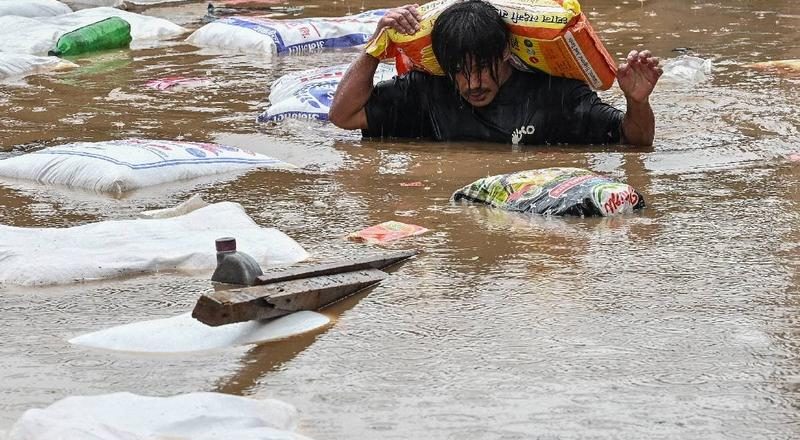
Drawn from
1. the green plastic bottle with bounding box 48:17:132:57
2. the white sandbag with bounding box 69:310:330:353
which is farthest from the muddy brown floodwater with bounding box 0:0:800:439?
the green plastic bottle with bounding box 48:17:132:57

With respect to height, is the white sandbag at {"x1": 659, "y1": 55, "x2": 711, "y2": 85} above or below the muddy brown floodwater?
above

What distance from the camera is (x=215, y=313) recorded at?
2.85m

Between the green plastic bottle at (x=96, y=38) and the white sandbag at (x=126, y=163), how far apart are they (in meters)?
3.62

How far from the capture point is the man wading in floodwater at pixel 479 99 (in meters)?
5.07

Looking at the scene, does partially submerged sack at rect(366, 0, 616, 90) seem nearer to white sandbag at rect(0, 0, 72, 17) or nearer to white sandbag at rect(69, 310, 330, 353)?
white sandbag at rect(69, 310, 330, 353)

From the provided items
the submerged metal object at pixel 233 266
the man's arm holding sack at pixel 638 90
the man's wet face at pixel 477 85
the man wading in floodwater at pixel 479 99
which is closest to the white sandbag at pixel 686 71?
the man wading in floodwater at pixel 479 99

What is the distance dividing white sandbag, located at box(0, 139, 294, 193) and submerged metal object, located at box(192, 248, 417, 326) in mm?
1378

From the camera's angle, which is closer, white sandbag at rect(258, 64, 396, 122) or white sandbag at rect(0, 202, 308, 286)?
white sandbag at rect(0, 202, 308, 286)

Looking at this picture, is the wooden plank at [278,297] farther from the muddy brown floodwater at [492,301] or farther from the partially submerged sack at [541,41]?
the partially submerged sack at [541,41]

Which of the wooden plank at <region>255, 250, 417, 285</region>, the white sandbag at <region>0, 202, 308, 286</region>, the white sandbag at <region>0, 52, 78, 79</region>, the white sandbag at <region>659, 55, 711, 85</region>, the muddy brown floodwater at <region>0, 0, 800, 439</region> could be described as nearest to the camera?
the muddy brown floodwater at <region>0, 0, 800, 439</region>

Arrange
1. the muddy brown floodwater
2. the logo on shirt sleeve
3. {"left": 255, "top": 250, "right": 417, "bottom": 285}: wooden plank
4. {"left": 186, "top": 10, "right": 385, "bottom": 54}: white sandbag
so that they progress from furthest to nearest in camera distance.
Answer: {"left": 186, "top": 10, "right": 385, "bottom": 54}: white sandbag
the logo on shirt sleeve
{"left": 255, "top": 250, "right": 417, "bottom": 285}: wooden plank
the muddy brown floodwater

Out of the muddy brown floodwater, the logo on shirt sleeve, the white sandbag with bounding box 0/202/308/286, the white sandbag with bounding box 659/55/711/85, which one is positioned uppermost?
the white sandbag with bounding box 659/55/711/85

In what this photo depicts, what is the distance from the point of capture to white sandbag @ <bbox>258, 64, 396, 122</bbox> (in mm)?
6005

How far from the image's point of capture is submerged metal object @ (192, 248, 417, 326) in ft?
9.40
